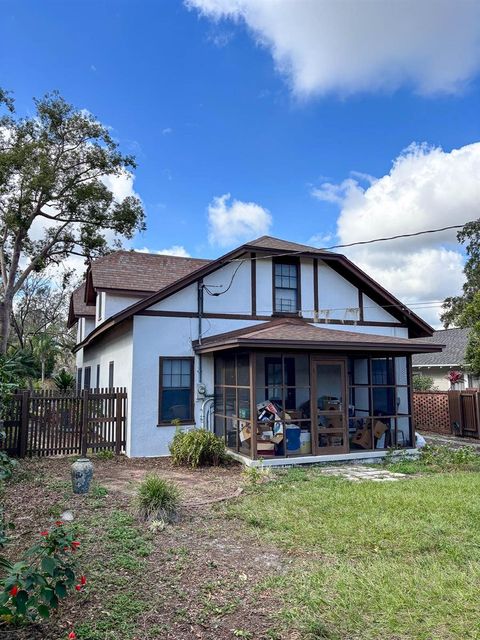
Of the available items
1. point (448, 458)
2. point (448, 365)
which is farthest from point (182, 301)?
point (448, 365)

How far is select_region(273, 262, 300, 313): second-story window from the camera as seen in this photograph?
12914mm

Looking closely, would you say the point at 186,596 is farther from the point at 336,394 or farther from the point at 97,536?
the point at 336,394

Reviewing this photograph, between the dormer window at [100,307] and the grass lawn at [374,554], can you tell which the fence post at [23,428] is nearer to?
the dormer window at [100,307]

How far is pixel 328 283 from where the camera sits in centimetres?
1350

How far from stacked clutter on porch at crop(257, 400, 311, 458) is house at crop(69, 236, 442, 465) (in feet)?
0.08

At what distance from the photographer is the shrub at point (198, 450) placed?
32.0ft

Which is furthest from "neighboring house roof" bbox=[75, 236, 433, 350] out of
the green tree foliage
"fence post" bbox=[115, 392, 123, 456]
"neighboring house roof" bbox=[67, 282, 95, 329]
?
the green tree foliage

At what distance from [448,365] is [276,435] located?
16.8 meters

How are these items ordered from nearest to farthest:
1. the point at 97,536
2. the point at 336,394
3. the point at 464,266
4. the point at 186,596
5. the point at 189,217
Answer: the point at 186,596 → the point at 97,536 → the point at 336,394 → the point at 189,217 → the point at 464,266

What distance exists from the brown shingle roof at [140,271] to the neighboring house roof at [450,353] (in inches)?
568

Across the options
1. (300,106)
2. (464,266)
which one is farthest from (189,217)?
(464,266)

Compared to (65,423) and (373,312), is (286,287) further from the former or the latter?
(65,423)

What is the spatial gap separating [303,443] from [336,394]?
1610 mm

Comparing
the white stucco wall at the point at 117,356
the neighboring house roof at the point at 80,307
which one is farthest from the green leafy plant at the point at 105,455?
the neighboring house roof at the point at 80,307
